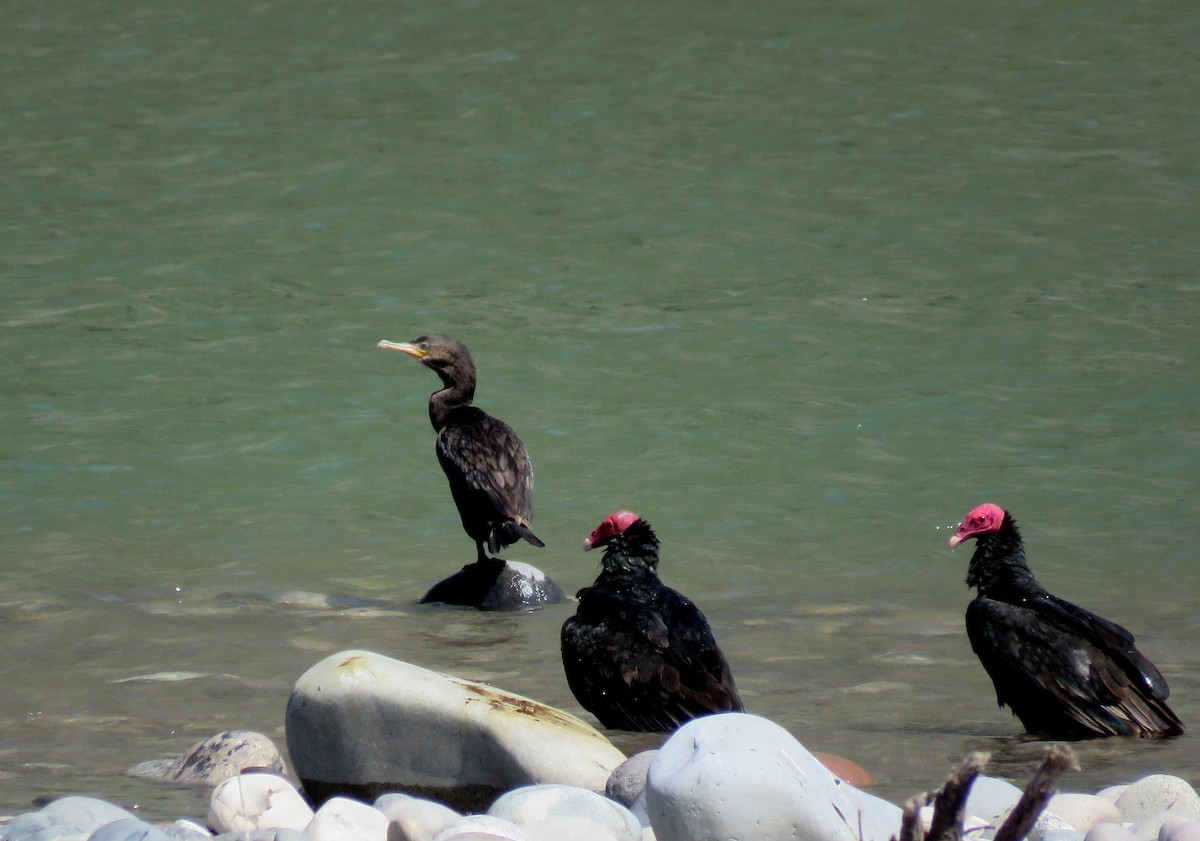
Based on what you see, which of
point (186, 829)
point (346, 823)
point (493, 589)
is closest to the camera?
point (186, 829)

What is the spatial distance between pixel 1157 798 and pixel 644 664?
6.04 feet

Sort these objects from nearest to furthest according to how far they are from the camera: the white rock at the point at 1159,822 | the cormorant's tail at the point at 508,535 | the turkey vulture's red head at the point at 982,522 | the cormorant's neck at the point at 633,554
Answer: the white rock at the point at 1159,822, the cormorant's neck at the point at 633,554, the turkey vulture's red head at the point at 982,522, the cormorant's tail at the point at 508,535

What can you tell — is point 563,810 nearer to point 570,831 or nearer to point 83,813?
point 570,831

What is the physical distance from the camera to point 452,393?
977 cm

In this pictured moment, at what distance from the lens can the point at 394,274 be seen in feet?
53.1

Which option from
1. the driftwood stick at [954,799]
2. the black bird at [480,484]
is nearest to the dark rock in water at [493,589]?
the black bird at [480,484]

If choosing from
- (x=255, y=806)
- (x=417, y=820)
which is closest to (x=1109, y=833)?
(x=417, y=820)

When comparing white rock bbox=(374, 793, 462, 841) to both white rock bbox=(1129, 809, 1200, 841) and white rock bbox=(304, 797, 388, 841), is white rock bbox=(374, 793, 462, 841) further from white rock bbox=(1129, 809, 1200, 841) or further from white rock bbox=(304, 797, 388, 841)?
white rock bbox=(1129, 809, 1200, 841)

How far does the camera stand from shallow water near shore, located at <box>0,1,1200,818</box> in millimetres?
7535

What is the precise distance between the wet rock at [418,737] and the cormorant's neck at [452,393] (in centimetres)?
460

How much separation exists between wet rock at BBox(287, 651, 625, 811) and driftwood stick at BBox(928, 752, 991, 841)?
5.78ft

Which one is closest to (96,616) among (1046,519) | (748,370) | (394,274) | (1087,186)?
(1046,519)

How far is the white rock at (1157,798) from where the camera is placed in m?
4.60

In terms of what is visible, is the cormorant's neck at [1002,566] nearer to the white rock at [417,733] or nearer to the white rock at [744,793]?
the white rock at [417,733]
